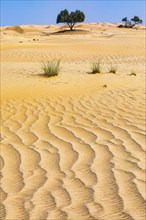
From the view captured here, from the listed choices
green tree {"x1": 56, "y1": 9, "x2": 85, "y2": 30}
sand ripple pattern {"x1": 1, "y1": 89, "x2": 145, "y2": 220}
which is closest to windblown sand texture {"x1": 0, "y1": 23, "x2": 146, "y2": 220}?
sand ripple pattern {"x1": 1, "y1": 89, "x2": 145, "y2": 220}

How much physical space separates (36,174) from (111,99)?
5109mm

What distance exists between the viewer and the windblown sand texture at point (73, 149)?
350 cm

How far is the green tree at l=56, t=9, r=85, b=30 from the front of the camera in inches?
2635

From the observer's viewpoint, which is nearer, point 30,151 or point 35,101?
point 30,151

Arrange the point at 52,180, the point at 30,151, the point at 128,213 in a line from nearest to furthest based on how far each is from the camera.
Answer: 1. the point at 128,213
2. the point at 52,180
3. the point at 30,151

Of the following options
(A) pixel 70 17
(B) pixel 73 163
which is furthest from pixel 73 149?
(A) pixel 70 17

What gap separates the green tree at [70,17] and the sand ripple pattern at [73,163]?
196 feet

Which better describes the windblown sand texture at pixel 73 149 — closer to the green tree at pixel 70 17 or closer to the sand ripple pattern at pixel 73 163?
the sand ripple pattern at pixel 73 163

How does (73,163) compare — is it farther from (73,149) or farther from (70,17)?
(70,17)

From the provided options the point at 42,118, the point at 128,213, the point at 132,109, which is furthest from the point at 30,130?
the point at 128,213

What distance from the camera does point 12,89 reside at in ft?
35.4

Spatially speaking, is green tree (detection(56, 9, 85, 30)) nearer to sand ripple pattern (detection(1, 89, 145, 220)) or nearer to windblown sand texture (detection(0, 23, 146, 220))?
windblown sand texture (detection(0, 23, 146, 220))

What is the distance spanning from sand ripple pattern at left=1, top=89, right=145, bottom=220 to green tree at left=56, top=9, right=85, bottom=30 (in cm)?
5959

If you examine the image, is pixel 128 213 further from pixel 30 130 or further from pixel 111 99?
pixel 111 99
